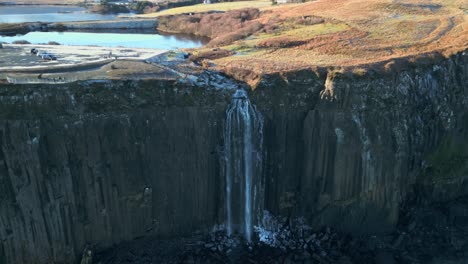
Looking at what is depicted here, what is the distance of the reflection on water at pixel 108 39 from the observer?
190 feet

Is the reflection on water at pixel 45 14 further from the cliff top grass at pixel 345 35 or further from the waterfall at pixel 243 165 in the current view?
the waterfall at pixel 243 165

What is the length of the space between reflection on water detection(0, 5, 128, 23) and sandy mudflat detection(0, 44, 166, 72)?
42.5 meters

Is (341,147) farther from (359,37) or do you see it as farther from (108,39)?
(108,39)

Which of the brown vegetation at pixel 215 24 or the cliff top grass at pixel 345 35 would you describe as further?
the brown vegetation at pixel 215 24

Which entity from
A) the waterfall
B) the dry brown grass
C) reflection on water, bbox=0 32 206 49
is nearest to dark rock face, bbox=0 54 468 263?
the waterfall

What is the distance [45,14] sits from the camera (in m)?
92.2

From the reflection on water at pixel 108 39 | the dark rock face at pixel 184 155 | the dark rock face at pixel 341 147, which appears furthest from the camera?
the reflection on water at pixel 108 39

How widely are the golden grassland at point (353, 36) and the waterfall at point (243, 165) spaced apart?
4.20 meters

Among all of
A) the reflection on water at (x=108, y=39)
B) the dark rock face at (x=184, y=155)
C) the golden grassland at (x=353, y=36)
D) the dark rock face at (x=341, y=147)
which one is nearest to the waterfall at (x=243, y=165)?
the dark rock face at (x=184, y=155)

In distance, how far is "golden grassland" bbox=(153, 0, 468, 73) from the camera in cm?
3762

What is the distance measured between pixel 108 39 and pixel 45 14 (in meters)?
38.8

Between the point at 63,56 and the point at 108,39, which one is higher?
the point at 63,56

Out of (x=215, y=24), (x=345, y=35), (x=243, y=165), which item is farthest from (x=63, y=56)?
(x=215, y=24)

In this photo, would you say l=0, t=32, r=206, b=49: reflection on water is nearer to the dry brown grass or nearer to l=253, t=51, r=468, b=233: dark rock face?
the dry brown grass
